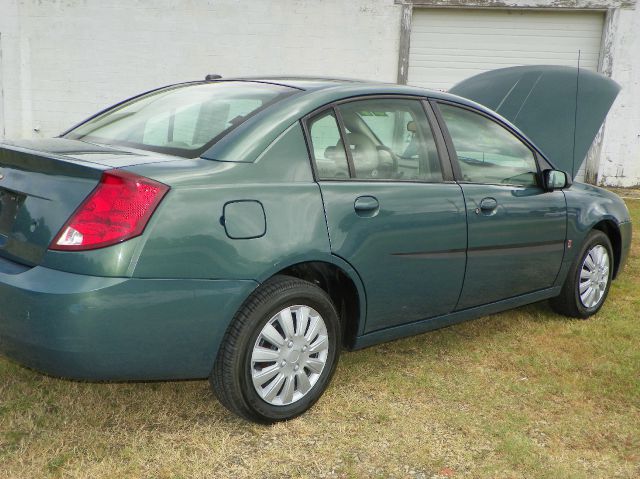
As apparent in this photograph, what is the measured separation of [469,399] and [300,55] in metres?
9.73

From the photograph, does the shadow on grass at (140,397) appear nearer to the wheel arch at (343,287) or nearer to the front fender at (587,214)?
the wheel arch at (343,287)

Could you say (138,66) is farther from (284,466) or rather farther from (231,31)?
(284,466)

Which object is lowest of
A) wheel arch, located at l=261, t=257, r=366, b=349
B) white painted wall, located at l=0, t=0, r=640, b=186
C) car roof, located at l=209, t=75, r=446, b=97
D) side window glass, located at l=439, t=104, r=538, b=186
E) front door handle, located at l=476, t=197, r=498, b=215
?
wheel arch, located at l=261, t=257, r=366, b=349

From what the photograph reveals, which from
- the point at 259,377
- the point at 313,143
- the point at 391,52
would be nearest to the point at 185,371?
the point at 259,377

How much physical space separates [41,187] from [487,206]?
2.19 meters

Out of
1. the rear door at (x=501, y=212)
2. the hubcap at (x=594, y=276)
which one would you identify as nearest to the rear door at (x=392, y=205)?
the rear door at (x=501, y=212)

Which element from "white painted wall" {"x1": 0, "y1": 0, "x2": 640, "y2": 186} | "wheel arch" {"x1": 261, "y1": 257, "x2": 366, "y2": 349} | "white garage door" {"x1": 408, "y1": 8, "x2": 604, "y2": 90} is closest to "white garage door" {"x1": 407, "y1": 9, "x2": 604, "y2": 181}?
"white garage door" {"x1": 408, "y1": 8, "x2": 604, "y2": 90}

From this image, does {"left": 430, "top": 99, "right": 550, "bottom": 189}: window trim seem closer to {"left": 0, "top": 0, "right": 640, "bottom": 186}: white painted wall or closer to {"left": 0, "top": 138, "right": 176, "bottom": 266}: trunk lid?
{"left": 0, "top": 138, "right": 176, "bottom": 266}: trunk lid

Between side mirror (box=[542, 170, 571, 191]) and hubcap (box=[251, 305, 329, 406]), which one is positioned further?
side mirror (box=[542, 170, 571, 191])

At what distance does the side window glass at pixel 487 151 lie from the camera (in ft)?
12.0

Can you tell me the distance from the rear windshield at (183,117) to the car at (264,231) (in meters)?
0.01

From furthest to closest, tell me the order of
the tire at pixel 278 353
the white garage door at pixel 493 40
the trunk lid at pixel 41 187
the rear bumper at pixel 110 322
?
1. the white garage door at pixel 493 40
2. the tire at pixel 278 353
3. the trunk lid at pixel 41 187
4. the rear bumper at pixel 110 322

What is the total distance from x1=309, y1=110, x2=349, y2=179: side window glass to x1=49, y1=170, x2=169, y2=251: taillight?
807 mm

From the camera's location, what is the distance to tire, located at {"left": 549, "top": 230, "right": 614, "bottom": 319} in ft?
14.5
